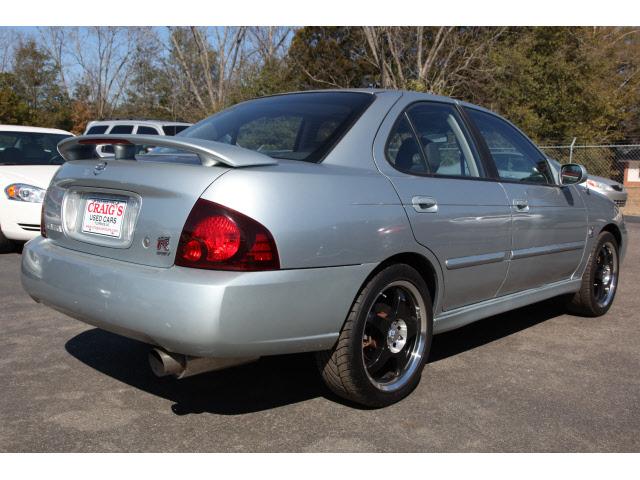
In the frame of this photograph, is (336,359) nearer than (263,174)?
No

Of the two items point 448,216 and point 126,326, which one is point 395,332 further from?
point 126,326

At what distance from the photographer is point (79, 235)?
3020mm

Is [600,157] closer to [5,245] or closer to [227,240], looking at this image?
[5,245]

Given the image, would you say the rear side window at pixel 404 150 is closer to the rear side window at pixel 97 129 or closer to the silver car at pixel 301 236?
the silver car at pixel 301 236

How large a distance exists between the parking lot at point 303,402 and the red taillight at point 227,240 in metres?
0.78

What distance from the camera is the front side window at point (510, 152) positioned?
4117 mm

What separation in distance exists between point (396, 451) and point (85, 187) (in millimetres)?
1812

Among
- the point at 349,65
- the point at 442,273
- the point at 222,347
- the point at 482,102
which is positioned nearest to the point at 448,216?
the point at 442,273

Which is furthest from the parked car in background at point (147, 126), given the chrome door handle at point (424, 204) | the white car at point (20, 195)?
the chrome door handle at point (424, 204)

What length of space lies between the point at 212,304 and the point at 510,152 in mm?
2682

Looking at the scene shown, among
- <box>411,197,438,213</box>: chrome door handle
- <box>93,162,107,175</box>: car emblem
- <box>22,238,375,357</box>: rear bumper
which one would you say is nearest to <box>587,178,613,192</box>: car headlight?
<box>411,197,438,213</box>: chrome door handle

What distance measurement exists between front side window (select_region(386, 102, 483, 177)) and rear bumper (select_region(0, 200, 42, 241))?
16.4 ft

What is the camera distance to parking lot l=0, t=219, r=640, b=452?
2793 mm

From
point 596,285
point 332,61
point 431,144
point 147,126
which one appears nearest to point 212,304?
point 431,144
